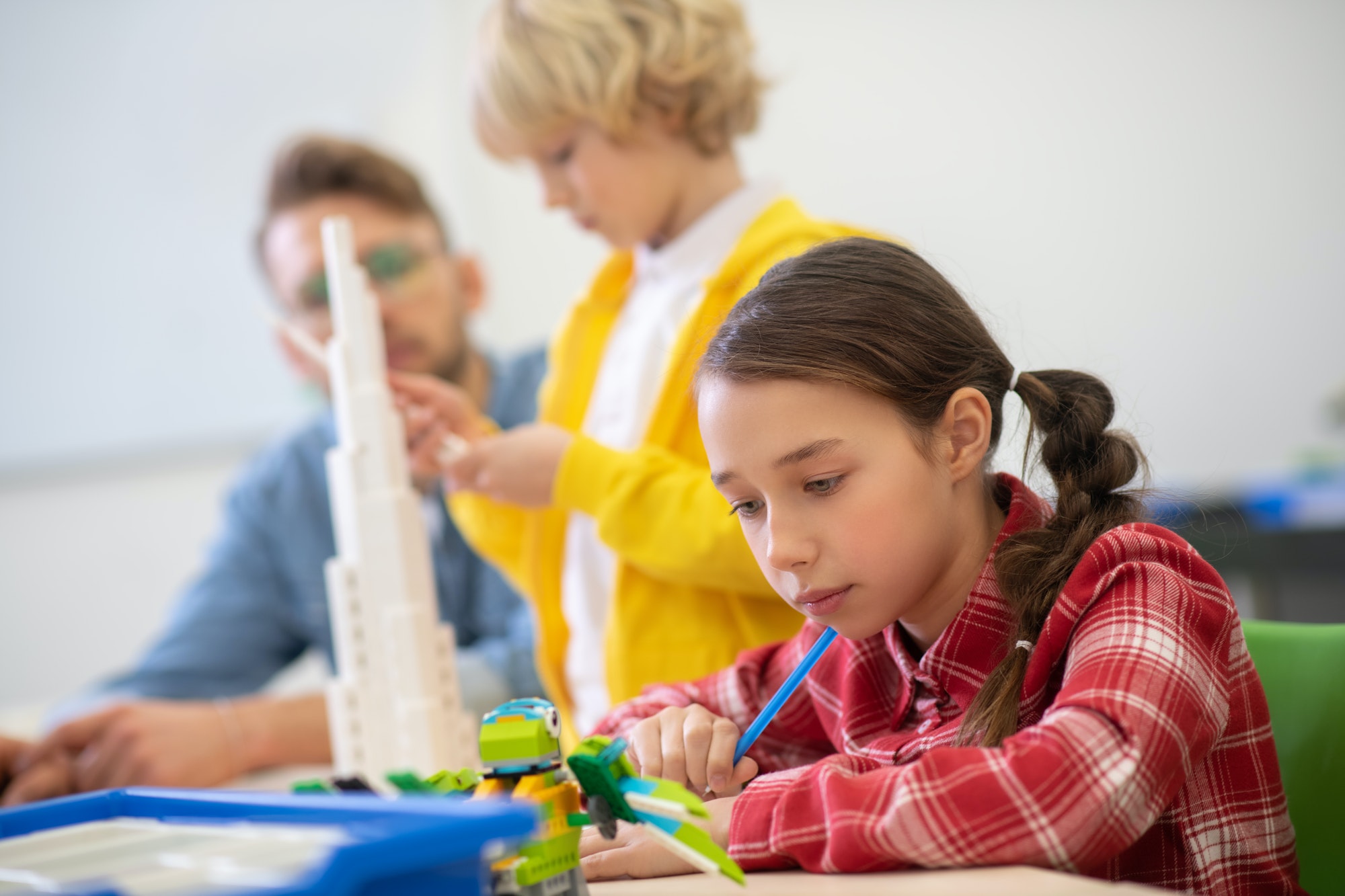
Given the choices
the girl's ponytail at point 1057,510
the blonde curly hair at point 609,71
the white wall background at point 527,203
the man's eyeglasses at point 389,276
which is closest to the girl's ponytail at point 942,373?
the girl's ponytail at point 1057,510

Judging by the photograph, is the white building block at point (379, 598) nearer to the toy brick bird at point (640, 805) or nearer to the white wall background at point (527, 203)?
the toy brick bird at point (640, 805)

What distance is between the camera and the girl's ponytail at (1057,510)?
526 millimetres

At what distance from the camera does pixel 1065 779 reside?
0.42 metres

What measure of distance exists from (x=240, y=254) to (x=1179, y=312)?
187 centimetres

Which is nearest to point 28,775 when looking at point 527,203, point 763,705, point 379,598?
point 379,598

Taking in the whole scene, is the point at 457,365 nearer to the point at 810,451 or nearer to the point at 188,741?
the point at 188,741

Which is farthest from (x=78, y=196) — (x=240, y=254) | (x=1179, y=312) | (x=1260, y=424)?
(x=1260, y=424)

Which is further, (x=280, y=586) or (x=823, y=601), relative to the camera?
(x=280, y=586)

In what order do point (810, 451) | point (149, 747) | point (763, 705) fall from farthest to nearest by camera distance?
point (149, 747) < point (763, 705) < point (810, 451)

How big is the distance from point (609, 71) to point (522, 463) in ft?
1.18

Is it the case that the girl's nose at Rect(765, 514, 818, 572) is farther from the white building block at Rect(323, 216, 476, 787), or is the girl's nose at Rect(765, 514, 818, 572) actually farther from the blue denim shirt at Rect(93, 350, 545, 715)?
the blue denim shirt at Rect(93, 350, 545, 715)

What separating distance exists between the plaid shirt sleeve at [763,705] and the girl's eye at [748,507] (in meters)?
0.12

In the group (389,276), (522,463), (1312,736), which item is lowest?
(1312,736)

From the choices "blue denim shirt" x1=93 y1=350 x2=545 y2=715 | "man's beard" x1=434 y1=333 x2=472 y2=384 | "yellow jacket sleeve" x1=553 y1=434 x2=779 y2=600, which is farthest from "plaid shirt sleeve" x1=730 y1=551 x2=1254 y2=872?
"man's beard" x1=434 y1=333 x2=472 y2=384
